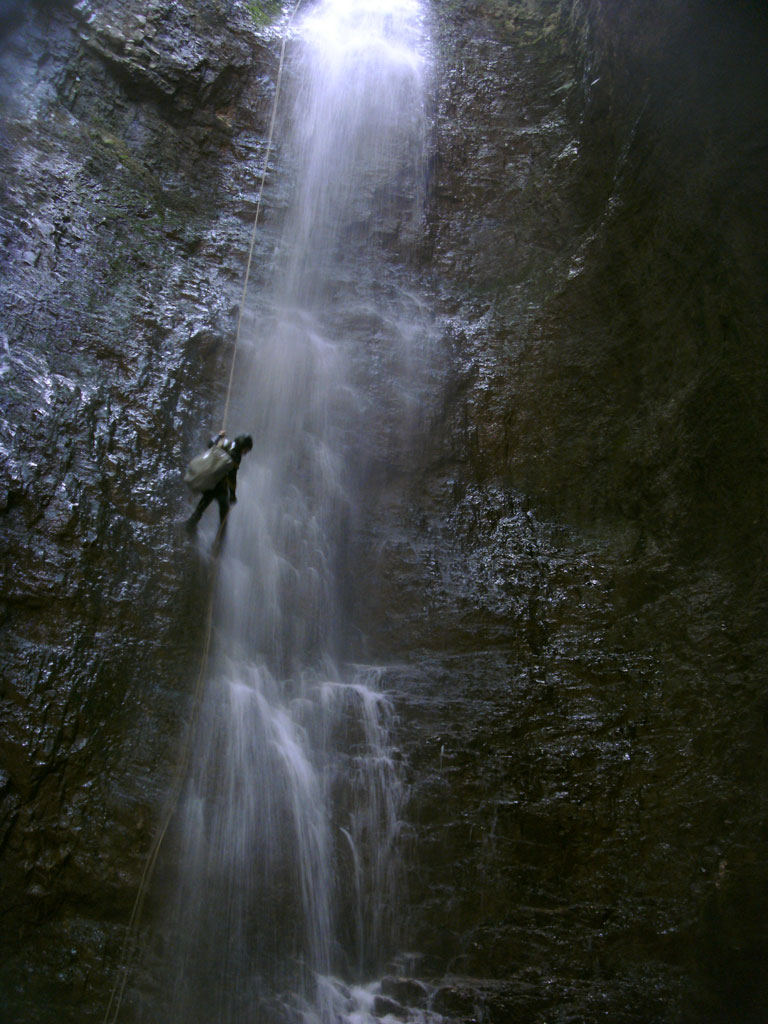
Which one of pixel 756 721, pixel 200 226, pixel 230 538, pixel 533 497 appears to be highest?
pixel 200 226

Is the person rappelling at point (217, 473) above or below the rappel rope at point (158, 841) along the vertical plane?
above

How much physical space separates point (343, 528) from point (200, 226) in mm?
4044

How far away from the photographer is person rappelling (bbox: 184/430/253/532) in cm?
639

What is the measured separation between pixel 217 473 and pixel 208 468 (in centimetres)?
9

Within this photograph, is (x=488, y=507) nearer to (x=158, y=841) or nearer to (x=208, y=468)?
(x=208, y=468)

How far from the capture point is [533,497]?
769 cm

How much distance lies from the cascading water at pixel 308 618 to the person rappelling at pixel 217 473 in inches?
18.0

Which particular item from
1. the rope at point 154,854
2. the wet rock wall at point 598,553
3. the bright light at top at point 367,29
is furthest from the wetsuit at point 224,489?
the bright light at top at point 367,29

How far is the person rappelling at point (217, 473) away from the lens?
6395 millimetres

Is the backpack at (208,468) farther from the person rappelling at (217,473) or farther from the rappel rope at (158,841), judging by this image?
the rappel rope at (158,841)

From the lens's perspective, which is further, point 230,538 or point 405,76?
point 405,76

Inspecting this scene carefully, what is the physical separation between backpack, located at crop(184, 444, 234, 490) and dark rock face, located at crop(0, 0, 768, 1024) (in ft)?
1.83

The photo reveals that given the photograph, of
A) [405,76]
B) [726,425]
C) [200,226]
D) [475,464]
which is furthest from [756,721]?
[405,76]

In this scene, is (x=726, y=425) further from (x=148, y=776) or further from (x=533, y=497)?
(x=148, y=776)
